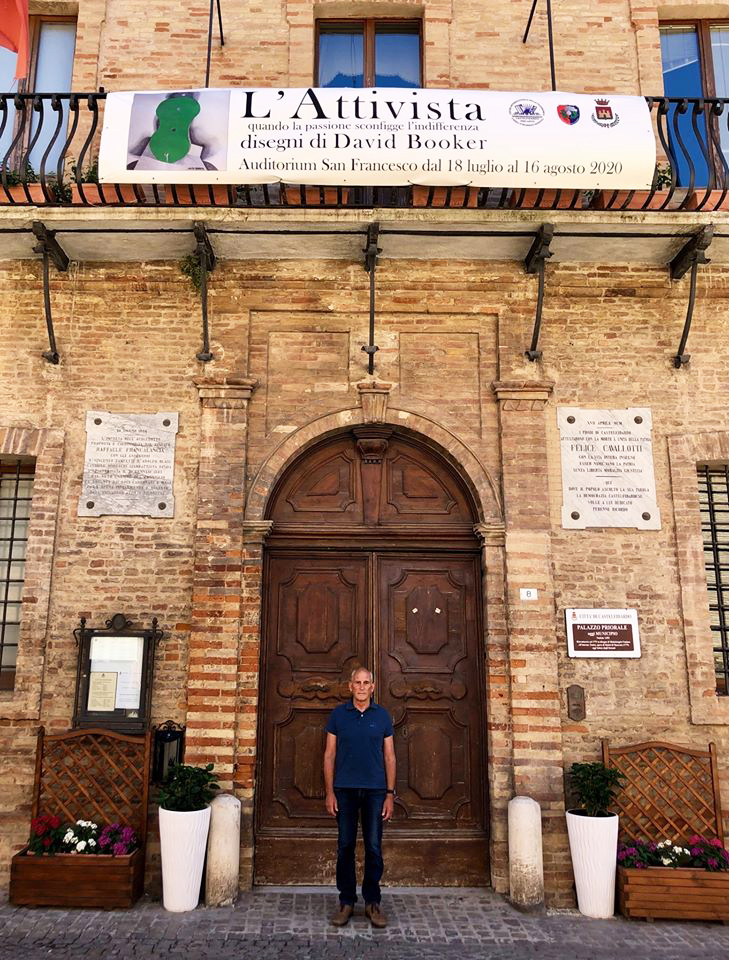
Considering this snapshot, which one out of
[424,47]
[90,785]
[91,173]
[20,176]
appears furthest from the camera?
[424,47]

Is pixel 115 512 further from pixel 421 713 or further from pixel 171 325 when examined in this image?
pixel 421 713

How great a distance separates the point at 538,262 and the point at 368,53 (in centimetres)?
322

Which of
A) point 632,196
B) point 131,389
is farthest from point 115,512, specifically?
point 632,196

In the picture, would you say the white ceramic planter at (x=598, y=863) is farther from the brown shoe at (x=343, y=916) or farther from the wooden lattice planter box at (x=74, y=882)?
the wooden lattice planter box at (x=74, y=882)

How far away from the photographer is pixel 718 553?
649cm

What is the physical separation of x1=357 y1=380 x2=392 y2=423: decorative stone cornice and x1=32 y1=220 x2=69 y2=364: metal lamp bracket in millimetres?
2681

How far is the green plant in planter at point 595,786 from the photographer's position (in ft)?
17.6

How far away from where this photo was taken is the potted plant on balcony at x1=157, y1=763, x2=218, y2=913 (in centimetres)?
517

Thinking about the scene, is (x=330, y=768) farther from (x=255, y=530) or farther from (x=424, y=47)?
(x=424, y=47)

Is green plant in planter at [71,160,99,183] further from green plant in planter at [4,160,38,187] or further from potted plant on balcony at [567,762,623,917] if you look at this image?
potted plant on balcony at [567,762,623,917]

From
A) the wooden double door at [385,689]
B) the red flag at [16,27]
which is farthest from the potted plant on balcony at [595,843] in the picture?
the red flag at [16,27]

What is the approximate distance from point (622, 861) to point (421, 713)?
5.92 feet

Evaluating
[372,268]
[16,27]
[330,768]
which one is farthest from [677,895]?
[16,27]

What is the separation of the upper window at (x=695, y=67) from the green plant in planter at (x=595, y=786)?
5.71m
